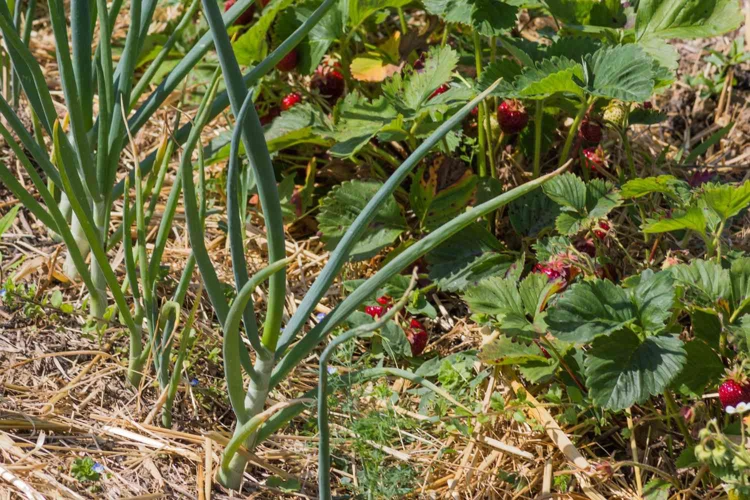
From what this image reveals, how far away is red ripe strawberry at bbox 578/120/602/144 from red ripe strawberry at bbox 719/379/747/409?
0.63 m

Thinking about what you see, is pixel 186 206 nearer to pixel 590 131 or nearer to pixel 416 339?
pixel 416 339

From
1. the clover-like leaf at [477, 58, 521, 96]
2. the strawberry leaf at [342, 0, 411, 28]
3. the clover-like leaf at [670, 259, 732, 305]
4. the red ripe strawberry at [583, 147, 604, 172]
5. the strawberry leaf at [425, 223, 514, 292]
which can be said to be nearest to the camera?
the clover-like leaf at [670, 259, 732, 305]

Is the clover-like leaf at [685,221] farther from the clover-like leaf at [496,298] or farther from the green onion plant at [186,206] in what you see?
the green onion plant at [186,206]

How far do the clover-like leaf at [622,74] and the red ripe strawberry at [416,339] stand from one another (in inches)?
21.1

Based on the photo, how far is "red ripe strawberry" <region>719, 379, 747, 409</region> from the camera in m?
1.27

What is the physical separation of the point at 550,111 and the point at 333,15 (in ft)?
1.68

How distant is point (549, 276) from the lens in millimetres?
1498

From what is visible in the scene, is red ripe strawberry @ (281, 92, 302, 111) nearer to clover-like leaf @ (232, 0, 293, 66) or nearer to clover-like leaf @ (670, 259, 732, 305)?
clover-like leaf @ (232, 0, 293, 66)

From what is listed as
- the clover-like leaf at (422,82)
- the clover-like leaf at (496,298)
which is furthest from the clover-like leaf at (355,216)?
the clover-like leaf at (496,298)

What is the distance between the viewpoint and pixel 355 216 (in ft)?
5.64

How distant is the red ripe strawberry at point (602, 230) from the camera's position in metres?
1.61

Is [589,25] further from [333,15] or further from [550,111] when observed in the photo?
[333,15]

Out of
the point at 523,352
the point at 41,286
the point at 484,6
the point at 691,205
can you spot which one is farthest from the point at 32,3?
the point at 691,205

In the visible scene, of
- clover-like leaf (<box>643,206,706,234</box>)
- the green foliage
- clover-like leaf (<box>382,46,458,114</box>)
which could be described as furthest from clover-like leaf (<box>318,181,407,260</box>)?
the green foliage
